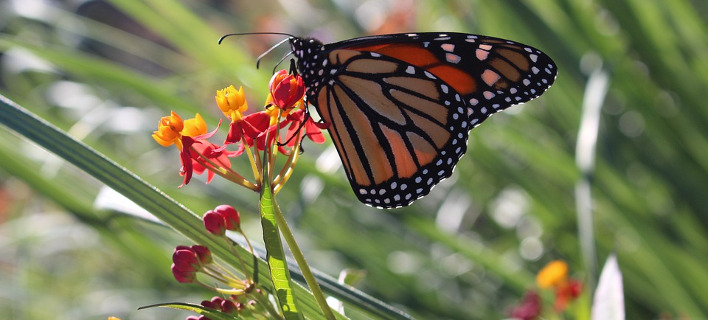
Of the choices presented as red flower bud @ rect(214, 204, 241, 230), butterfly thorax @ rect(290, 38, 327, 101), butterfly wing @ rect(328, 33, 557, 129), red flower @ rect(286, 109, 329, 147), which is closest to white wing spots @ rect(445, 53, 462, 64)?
butterfly wing @ rect(328, 33, 557, 129)

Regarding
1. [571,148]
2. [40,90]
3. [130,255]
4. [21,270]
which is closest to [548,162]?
[571,148]

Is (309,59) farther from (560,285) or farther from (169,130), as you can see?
(560,285)

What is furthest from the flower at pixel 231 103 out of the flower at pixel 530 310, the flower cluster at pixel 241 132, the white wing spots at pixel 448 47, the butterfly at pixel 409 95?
the flower at pixel 530 310

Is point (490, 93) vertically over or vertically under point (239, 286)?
over

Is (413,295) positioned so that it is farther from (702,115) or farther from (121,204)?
(121,204)

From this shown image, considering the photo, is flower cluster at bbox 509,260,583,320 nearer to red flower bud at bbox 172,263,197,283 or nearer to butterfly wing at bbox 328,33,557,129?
butterfly wing at bbox 328,33,557,129

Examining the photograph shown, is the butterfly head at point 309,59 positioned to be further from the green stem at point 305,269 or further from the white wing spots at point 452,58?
the green stem at point 305,269
